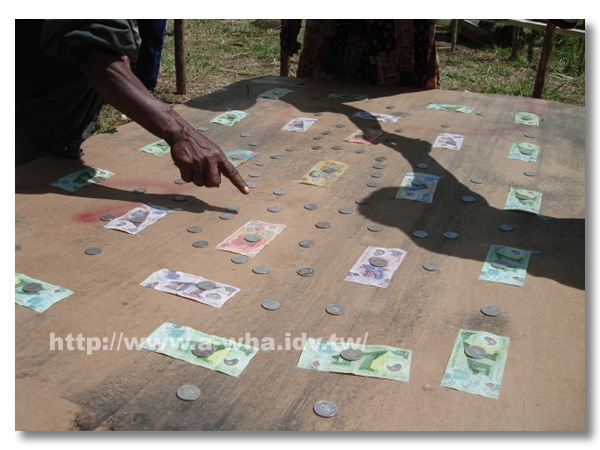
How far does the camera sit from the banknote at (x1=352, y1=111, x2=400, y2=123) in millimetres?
3764

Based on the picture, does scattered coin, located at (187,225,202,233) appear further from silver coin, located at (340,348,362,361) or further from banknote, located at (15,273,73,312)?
silver coin, located at (340,348,362,361)

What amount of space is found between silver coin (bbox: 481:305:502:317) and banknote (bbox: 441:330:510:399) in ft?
0.35

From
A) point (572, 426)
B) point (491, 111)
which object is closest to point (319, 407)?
point (572, 426)

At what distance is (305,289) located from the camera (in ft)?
6.89

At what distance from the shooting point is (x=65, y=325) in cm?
185

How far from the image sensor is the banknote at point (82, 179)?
9.11 ft

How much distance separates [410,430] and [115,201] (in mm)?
1697

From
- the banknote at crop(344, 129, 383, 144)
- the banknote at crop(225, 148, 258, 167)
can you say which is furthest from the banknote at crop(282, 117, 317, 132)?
the banknote at crop(225, 148, 258, 167)

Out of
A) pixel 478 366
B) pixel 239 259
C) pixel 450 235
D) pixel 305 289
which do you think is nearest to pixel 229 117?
pixel 239 259

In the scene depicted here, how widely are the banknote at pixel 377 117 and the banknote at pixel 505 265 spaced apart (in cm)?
161

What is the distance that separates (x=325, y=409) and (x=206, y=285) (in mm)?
688

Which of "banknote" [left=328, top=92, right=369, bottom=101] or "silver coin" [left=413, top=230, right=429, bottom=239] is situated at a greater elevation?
"banknote" [left=328, top=92, right=369, bottom=101]

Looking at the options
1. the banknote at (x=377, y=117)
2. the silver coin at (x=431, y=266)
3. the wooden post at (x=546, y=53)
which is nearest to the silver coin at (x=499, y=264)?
the silver coin at (x=431, y=266)

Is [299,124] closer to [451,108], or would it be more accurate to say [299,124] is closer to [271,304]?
[451,108]
